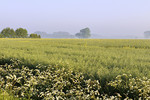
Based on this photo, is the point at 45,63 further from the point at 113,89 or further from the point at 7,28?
the point at 7,28

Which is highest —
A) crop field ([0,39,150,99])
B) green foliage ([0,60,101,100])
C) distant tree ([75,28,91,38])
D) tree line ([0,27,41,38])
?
distant tree ([75,28,91,38])

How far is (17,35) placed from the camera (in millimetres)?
79125

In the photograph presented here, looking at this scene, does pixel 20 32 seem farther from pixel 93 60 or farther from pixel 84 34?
pixel 84 34

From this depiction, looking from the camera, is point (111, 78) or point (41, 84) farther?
point (41, 84)

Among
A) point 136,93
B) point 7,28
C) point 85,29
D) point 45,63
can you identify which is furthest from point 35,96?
point 85,29

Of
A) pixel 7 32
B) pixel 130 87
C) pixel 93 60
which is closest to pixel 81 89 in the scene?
pixel 130 87

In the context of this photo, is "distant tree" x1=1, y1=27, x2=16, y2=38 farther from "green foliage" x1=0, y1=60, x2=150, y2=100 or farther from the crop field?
"green foliage" x1=0, y1=60, x2=150, y2=100

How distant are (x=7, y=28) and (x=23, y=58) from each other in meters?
78.5

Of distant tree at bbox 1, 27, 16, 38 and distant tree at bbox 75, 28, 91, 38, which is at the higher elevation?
distant tree at bbox 75, 28, 91, 38

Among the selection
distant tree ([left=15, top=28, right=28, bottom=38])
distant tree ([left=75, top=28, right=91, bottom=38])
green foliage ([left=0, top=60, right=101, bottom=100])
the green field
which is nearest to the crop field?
the green field

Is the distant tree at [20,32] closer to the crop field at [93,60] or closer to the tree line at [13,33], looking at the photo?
the tree line at [13,33]

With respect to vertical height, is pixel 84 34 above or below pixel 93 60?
above

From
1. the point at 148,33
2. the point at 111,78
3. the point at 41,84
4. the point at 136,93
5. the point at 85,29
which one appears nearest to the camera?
the point at 136,93

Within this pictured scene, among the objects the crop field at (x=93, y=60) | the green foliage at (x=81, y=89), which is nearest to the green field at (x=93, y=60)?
the crop field at (x=93, y=60)
